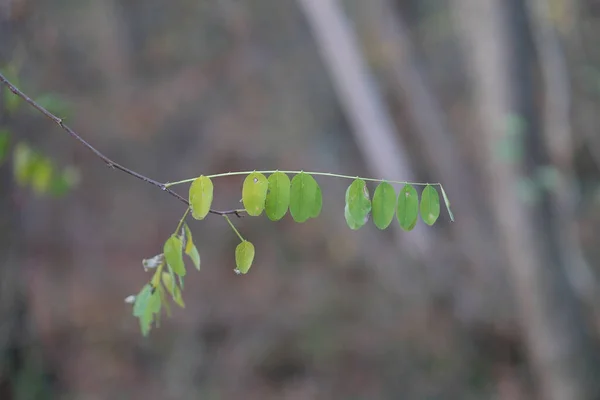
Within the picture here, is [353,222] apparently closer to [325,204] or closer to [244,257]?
[244,257]

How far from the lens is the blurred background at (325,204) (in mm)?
2348

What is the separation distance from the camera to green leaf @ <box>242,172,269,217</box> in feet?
2.56

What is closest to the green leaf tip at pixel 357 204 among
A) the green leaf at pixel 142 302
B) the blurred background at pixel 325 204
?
the green leaf at pixel 142 302

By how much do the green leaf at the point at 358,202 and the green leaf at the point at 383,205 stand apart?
0.02 metres

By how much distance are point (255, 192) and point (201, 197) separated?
0.22 feet

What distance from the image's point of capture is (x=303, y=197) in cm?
82

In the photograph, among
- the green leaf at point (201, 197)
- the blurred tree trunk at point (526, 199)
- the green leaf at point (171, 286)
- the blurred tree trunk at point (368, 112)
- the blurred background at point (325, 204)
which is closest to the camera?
the green leaf at point (201, 197)

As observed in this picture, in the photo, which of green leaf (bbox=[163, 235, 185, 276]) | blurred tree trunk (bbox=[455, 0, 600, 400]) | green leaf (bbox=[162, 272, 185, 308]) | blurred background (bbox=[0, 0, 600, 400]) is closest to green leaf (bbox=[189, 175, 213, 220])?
green leaf (bbox=[163, 235, 185, 276])

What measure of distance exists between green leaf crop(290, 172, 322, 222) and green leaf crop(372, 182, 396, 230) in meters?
0.08

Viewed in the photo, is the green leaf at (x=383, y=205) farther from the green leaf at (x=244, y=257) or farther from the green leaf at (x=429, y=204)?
the green leaf at (x=244, y=257)

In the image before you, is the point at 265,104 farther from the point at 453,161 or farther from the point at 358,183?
the point at 358,183

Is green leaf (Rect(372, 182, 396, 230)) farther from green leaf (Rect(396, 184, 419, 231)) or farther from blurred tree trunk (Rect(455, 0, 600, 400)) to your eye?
blurred tree trunk (Rect(455, 0, 600, 400))

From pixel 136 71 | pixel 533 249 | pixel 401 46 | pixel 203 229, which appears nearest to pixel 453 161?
pixel 401 46

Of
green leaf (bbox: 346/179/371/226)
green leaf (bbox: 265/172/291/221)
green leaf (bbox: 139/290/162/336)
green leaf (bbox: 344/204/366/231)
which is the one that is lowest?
green leaf (bbox: 139/290/162/336)
